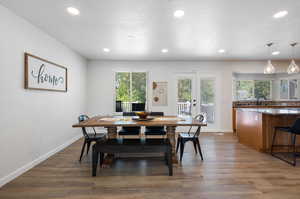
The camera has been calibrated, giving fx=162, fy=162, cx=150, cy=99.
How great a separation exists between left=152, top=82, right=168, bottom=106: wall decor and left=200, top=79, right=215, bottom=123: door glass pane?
1.24 meters

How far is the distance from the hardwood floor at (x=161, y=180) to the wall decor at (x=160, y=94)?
251cm

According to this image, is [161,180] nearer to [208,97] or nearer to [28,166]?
[28,166]

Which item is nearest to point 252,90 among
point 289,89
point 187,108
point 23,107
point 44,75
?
point 289,89

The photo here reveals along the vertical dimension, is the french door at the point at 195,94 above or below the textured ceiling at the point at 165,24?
below

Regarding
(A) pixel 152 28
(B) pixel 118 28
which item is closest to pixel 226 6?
(A) pixel 152 28

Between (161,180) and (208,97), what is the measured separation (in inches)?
154

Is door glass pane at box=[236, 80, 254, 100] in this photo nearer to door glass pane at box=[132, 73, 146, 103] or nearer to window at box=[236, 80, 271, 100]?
window at box=[236, 80, 271, 100]

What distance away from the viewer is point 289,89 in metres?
5.83

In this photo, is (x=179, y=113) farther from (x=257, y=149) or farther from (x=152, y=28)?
(x=152, y=28)

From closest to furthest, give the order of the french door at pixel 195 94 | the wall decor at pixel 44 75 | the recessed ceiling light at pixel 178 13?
the recessed ceiling light at pixel 178 13 → the wall decor at pixel 44 75 → the french door at pixel 195 94

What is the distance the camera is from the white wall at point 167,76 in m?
5.36

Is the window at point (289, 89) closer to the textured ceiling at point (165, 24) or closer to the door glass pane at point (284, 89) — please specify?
the door glass pane at point (284, 89)

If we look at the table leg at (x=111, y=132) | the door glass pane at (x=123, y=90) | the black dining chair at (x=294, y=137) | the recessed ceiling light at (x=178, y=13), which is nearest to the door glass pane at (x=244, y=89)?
the black dining chair at (x=294, y=137)

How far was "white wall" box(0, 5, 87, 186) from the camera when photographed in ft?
7.29
